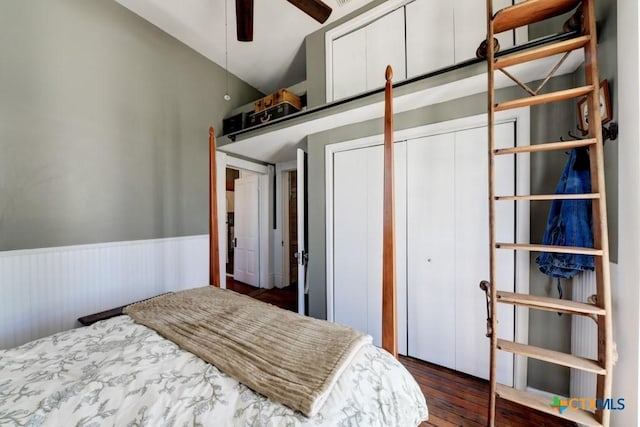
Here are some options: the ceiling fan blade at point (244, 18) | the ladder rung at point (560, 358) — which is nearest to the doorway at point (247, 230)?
the ceiling fan blade at point (244, 18)

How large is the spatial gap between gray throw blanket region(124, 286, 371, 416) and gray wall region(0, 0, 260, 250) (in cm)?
119

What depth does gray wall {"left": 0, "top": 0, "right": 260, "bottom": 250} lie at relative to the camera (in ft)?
5.69

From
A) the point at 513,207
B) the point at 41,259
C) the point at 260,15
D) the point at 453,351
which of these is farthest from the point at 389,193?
the point at 41,259

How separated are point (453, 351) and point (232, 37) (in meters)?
3.91

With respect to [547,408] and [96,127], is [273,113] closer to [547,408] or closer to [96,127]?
[96,127]

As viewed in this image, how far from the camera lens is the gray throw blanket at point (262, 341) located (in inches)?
32.3

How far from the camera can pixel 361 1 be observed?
2180mm

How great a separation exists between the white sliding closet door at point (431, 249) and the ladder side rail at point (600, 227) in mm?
822

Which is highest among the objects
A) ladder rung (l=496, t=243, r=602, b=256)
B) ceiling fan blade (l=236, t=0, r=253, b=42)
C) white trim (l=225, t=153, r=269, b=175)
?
ceiling fan blade (l=236, t=0, r=253, b=42)

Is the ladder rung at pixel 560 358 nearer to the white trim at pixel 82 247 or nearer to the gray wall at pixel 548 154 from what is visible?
the gray wall at pixel 548 154

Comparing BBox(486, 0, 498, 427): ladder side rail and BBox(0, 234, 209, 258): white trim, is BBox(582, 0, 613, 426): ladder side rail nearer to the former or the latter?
BBox(486, 0, 498, 427): ladder side rail

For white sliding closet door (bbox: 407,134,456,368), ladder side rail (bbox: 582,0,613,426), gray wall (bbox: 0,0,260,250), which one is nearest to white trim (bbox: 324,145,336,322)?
white sliding closet door (bbox: 407,134,456,368)

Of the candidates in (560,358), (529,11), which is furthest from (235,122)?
(560,358)

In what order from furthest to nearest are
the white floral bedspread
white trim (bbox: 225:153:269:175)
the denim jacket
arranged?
white trim (bbox: 225:153:269:175) < the denim jacket < the white floral bedspread
